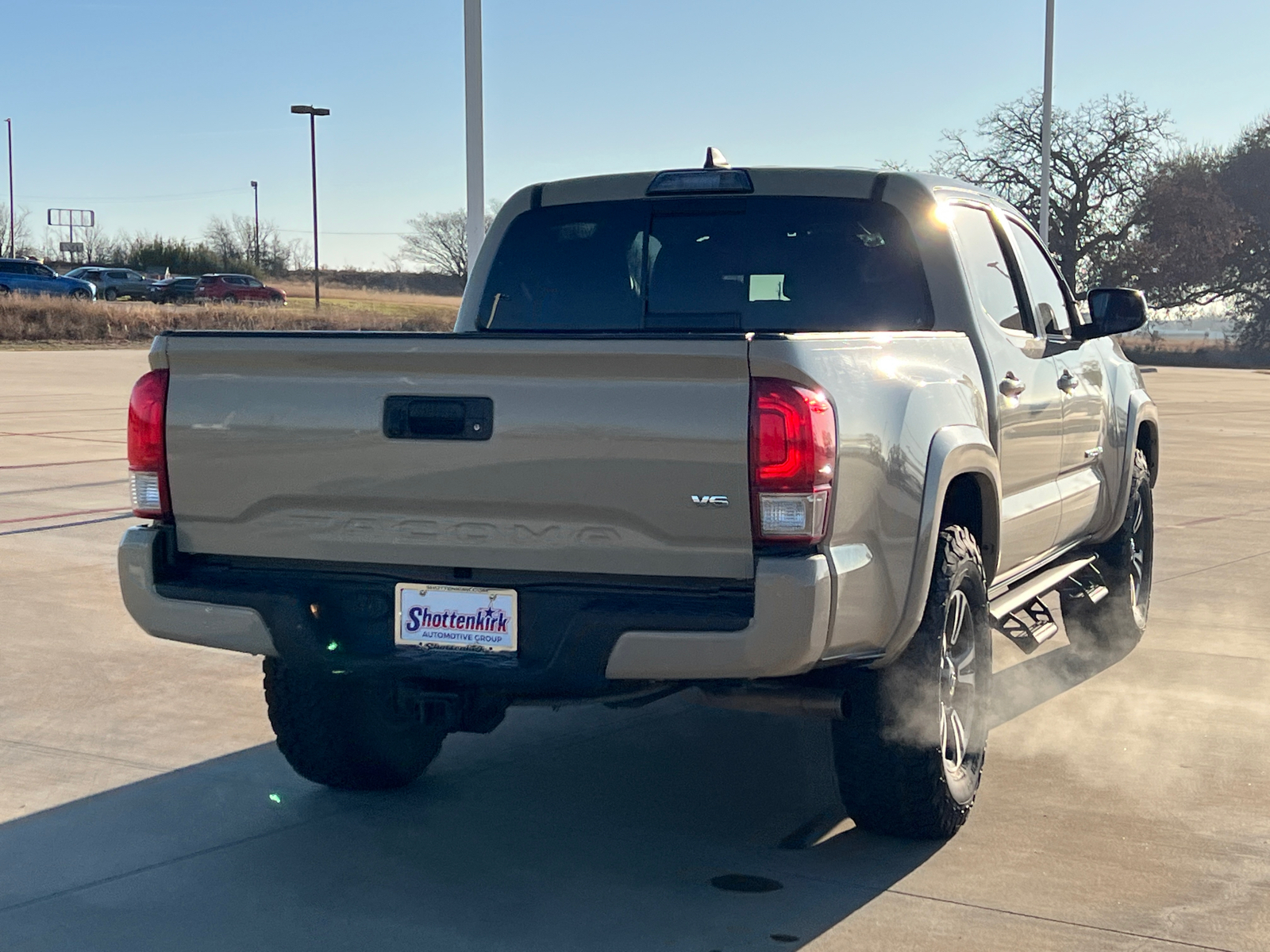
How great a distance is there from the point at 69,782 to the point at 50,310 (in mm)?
39338

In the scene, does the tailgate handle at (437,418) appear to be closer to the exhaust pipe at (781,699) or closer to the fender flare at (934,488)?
the exhaust pipe at (781,699)

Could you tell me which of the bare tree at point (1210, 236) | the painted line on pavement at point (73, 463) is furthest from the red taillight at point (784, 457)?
the bare tree at point (1210, 236)

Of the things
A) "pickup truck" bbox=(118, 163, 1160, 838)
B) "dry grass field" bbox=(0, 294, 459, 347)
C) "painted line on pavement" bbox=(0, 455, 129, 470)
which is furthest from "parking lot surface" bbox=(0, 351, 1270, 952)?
"dry grass field" bbox=(0, 294, 459, 347)

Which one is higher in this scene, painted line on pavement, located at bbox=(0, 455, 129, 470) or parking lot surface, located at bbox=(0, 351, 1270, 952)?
painted line on pavement, located at bbox=(0, 455, 129, 470)

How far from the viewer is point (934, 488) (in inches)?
173

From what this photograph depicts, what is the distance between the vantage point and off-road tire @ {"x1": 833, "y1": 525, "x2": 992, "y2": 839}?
14.4 feet

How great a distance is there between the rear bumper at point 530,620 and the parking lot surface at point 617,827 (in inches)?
25.0

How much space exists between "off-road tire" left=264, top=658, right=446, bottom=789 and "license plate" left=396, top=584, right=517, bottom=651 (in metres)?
0.85

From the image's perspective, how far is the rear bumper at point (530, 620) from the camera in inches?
149

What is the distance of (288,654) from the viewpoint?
4.19 metres

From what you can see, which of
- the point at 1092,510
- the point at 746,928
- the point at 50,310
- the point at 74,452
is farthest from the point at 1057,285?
the point at 50,310

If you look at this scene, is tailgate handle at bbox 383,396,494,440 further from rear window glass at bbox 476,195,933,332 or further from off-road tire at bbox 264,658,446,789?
rear window glass at bbox 476,195,933,332

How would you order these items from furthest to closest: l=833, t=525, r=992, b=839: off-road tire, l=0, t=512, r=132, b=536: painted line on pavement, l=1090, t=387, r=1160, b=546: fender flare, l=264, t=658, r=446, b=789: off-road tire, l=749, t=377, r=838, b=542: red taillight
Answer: l=0, t=512, r=132, b=536: painted line on pavement
l=1090, t=387, r=1160, b=546: fender flare
l=264, t=658, r=446, b=789: off-road tire
l=833, t=525, r=992, b=839: off-road tire
l=749, t=377, r=838, b=542: red taillight

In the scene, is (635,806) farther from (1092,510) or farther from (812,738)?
(1092,510)
